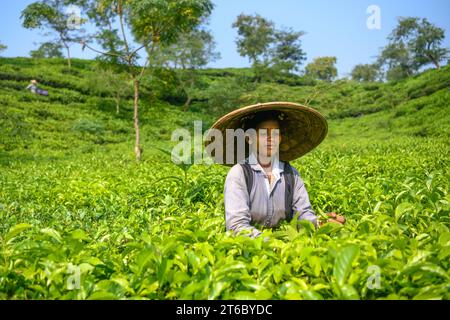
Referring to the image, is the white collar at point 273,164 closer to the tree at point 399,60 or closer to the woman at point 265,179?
the woman at point 265,179

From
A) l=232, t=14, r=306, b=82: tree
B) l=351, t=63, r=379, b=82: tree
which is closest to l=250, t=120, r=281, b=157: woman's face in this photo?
l=232, t=14, r=306, b=82: tree

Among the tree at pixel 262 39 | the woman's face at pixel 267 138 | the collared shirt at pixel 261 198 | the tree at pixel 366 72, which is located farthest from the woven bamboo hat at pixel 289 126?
the tree at pixel 366 72

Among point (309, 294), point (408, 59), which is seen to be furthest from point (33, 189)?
point (408, 59)

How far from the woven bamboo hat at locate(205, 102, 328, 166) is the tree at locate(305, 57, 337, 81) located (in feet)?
178

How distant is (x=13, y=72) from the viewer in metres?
24.0

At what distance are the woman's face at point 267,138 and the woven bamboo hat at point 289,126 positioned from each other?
115 mm

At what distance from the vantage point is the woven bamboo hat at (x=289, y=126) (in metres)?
2.75

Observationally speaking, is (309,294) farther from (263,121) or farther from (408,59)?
(408,59)

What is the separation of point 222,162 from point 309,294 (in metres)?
2.01

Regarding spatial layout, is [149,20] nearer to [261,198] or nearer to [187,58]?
[261,198]

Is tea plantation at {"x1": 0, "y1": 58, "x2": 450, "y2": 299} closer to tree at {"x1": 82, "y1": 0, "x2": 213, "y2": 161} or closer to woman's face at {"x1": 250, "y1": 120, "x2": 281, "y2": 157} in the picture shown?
woman's face at {"x1": 250, "y1": 120, "x2": 281, "y2": 157}

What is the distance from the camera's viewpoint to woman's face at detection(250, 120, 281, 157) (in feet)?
8.85

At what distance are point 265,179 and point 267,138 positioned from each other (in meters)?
0.28
